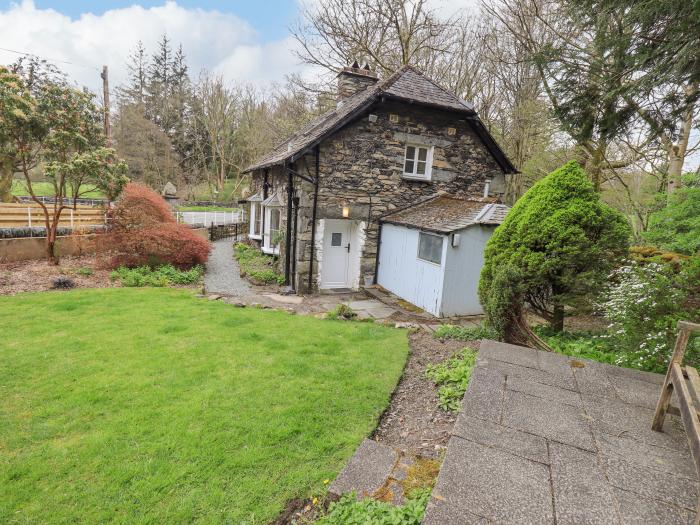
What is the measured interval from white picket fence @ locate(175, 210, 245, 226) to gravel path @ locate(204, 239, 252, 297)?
7099 mm

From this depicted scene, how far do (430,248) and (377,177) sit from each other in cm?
293

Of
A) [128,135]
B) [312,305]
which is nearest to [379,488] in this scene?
[312,305]

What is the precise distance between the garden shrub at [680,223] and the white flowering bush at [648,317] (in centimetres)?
413

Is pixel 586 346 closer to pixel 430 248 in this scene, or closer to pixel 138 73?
pixel 430 248

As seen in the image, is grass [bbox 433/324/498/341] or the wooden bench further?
grass [bbox 433/324/498/341]

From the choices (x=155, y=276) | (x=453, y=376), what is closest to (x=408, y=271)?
(x=453, y=376)

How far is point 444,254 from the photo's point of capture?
8031 mm

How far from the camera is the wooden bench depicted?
185 centimetres

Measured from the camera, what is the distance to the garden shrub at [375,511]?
2320 millimetres

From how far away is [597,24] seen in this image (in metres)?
3.87

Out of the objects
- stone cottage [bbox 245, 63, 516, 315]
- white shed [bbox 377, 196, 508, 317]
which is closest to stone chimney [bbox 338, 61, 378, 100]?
stone cottage [bbox 245, 63, 516, 315]

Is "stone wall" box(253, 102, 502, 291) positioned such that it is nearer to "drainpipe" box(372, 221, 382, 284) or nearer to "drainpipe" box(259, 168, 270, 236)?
"drainpipe" box(372, 221, 382, 284)

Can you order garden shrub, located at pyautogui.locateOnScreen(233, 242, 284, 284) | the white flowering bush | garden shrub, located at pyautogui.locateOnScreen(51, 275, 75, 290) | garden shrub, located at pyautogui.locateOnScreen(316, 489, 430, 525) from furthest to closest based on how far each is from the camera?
garden shrub, located at pyautogui.locateOnScreen(233, 242, 284, 284), garden shrub, located at pyautogui.locateOnScreen(51, 275, 75, 290), the white flowering bush, garden shrub, located at pyautogui.locateOnScreen(316, 489, 430, 525)

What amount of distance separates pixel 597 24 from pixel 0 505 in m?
7.07
